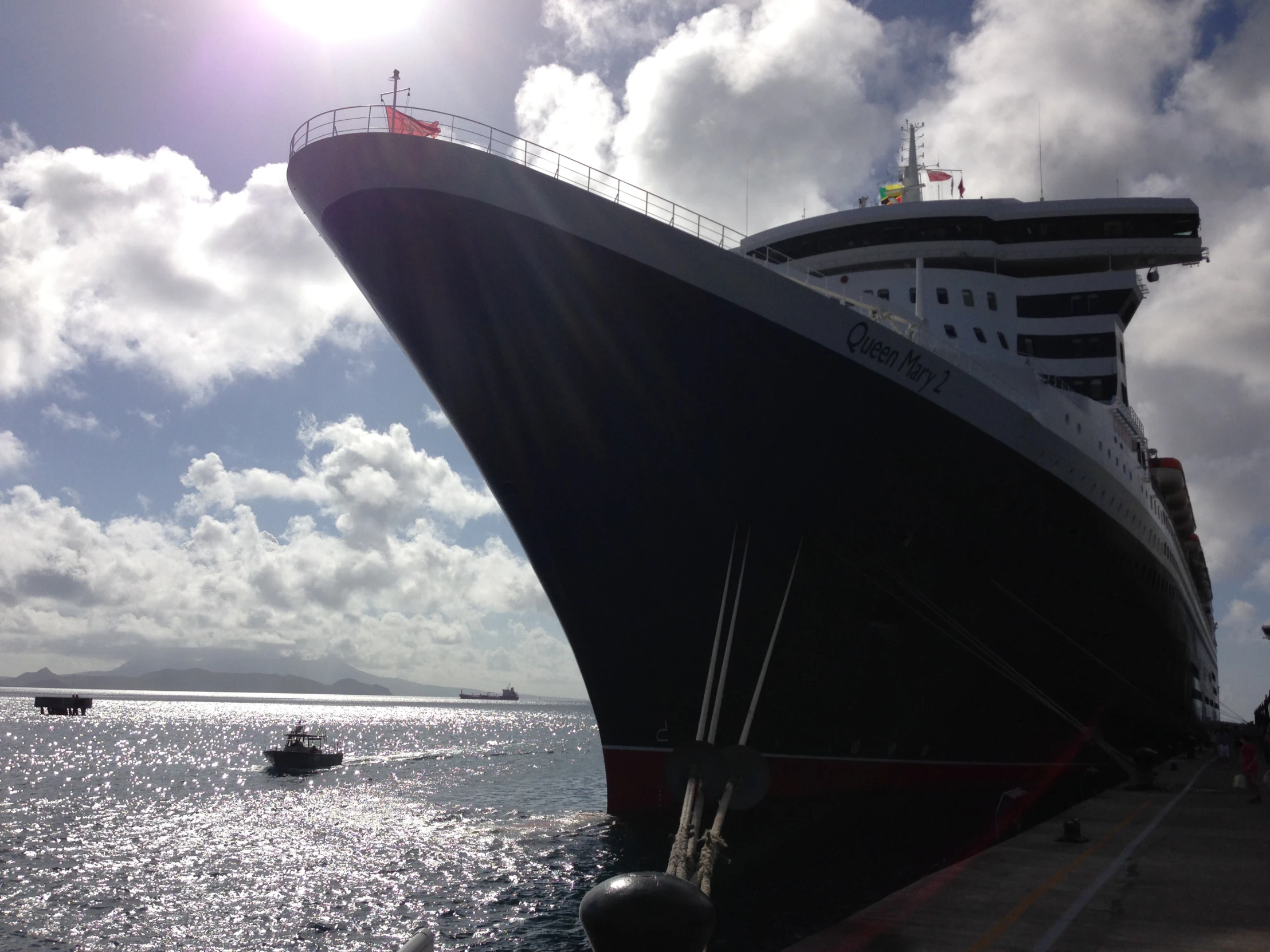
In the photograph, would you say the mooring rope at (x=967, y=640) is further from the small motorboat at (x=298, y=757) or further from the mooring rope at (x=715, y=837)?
the small motorboat at (x=298, y=757)

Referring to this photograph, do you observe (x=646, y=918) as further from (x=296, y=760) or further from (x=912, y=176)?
(x=296, y=760)

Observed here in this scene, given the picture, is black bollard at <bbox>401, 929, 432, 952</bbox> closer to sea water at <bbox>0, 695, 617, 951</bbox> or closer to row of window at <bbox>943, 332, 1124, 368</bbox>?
sea water at <bbox>0, 695, 617, 951</bbox>

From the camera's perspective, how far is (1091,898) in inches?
340

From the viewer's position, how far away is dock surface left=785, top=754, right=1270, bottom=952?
7.28m

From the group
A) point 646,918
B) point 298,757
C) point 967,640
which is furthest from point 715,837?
point 298,757

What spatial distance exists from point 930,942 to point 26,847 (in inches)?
948

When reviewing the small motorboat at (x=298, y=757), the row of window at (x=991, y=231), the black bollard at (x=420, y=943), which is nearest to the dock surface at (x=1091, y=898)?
the black bollard at (x=420, y=943)

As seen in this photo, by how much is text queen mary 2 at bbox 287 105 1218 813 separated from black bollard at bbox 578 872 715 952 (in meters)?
7.55

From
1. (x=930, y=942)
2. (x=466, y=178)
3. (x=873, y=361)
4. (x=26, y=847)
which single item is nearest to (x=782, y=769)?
(x=873, y=361)

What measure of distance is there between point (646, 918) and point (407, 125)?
1127 cm

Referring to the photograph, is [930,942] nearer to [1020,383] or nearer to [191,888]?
[1020,383]

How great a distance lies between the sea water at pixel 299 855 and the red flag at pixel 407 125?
11.0 metres

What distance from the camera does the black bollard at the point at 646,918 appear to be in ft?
13.4

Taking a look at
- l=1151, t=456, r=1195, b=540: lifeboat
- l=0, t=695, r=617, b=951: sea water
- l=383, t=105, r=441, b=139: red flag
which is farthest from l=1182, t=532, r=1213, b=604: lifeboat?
l=383, t=105, r=441, b=139: red flag
